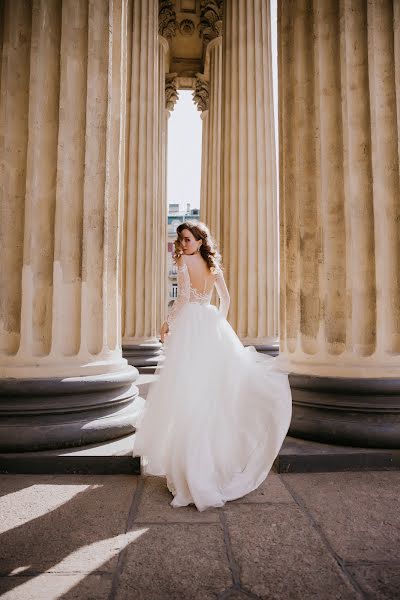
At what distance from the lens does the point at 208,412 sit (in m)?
6.61

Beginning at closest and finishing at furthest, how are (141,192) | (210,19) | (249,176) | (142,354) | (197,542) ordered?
(197,542) < (142,354) < (249,176) < (141,192) < (210,19)

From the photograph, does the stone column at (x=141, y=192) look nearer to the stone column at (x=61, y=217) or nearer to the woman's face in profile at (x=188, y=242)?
the stone column at (x=61, y=217)

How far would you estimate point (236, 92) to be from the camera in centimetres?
2197

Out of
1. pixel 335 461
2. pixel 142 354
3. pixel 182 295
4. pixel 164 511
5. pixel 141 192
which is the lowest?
pixel 164 511

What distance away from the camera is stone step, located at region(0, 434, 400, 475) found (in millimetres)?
7219

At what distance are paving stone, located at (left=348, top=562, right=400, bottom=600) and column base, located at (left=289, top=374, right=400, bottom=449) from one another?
11.7 ft

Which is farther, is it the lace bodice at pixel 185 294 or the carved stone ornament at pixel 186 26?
the carved stone ornament at pixel 186 26

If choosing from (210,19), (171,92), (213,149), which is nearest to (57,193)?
(213,149)

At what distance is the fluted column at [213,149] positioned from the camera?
106ft

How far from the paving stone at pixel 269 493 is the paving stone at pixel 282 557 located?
0.28 m

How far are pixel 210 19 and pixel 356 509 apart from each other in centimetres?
3587

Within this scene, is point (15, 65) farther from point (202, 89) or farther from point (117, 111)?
point (202, 89)

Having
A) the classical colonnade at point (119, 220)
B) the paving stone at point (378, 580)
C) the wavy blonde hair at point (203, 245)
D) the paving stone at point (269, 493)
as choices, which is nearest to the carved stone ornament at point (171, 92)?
the classical colonnade at point (119, 220)

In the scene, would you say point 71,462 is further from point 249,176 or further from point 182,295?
point 249,176
